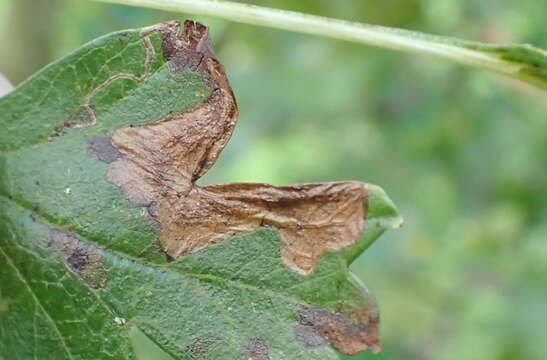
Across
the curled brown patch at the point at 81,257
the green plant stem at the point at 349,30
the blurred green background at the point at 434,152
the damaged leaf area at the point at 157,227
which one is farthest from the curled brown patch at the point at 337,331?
the blurred green background at the point at 434,152

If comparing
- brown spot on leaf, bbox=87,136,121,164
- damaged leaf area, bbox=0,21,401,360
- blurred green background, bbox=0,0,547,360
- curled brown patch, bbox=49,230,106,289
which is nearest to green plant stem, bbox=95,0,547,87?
damaged leaf area, bbox=0,21,401,360

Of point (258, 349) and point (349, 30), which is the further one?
point (349, 30)

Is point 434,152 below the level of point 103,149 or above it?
below

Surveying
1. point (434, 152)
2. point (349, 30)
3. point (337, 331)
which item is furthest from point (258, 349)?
point (434, 152)

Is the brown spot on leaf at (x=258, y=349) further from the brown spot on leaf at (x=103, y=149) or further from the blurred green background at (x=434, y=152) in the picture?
the blurred green background at (x=434, y=152)

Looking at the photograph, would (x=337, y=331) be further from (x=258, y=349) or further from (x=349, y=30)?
(x=349, y=30)

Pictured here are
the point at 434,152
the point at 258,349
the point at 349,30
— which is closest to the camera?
the point at 258,349

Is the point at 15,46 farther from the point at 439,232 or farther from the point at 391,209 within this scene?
the point at 439,232
